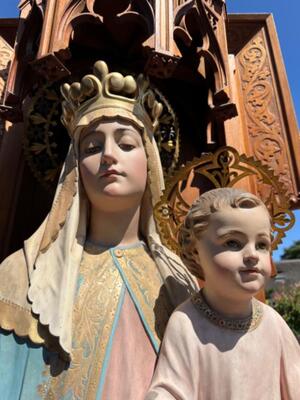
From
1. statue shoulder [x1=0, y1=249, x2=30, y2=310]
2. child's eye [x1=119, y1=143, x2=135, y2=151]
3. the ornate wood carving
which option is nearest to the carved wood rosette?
child's eye [x1=119, y1=143, x2=135, y2=151]

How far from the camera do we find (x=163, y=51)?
7.00ft

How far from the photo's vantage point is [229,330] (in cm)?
139

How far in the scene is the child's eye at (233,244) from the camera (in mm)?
1372

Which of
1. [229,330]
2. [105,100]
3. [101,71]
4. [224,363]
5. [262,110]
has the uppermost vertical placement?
[262,110]

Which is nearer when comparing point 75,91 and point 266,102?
point 75,91

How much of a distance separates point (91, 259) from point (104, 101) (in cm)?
75

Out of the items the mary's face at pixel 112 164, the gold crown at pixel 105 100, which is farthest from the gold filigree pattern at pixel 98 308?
the gold crown at pixel 105 100

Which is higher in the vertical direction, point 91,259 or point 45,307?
point 91,259

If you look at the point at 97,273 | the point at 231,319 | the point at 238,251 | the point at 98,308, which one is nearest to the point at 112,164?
the point at 97,273

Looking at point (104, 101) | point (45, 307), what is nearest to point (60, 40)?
point (104, 101)

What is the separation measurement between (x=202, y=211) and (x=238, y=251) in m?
0.20

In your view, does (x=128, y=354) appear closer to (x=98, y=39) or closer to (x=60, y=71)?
(x=60, y=71)

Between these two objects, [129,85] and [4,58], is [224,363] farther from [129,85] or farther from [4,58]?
[4,58]

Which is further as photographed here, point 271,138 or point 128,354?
point 271,138
